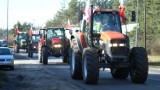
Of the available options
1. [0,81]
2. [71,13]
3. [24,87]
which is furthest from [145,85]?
[71,13]

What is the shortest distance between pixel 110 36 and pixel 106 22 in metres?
1.62

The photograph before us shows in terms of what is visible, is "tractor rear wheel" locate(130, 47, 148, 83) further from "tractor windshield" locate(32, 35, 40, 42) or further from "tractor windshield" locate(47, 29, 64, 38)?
"tractor windshield" locate(32, 35, 40, 42)

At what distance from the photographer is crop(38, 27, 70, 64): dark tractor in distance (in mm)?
37125

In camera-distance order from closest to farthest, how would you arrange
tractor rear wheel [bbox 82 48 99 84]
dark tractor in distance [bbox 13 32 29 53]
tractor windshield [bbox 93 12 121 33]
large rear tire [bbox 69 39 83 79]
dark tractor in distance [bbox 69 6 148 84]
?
1. tractor rear wheel [bbox 82 48 99 84]
2. dark tractor in distance [bbox 69 6 148 84]
3. tractor windshield [bbox 93 12 121 33]
4. large rear tire [bbox 69 39 83 79]
5. dark tractor in distance [bbox 13 32 29 53]

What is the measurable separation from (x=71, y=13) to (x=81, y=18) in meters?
106

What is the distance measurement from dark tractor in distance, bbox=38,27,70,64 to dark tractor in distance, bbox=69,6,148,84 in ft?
49.4

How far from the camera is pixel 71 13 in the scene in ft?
418

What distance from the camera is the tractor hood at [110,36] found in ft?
63.6

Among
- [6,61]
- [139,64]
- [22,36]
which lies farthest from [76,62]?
[22,36]

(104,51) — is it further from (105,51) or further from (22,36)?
(22,36)

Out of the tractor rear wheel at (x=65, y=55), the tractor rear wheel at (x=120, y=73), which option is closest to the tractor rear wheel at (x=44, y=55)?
the tractor rear wheel at (x=65, y=55)

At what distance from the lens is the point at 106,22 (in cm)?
2100

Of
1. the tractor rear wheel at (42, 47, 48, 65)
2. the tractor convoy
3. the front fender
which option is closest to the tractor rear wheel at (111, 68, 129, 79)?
the tractor convoy

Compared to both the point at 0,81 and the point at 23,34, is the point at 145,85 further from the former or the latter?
the point at 23,34
